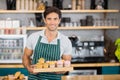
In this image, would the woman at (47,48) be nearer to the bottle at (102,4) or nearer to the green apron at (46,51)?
the green apron at (46,51)

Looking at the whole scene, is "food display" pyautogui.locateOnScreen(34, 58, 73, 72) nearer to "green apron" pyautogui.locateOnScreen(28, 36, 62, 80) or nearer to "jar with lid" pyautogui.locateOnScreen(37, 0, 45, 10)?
"green apron" pyautogui.locateOnScreen(28, 36, 62, 80)

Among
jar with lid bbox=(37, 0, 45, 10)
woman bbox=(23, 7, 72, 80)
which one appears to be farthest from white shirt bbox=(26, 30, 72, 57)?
jar with lid bbox=(37, 0, 45, 10)

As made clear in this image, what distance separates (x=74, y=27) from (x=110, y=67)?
2.96 feet

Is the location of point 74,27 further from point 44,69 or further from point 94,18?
point 44,69

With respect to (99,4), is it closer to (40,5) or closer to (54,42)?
(40,5)

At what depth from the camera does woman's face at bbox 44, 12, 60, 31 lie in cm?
224

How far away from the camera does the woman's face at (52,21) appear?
2.24m

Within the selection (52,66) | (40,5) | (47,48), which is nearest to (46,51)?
(47,48)

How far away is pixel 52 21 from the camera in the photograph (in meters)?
2.23

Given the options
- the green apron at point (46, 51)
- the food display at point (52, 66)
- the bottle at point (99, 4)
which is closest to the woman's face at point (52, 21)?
the green apron at point (46, 51)

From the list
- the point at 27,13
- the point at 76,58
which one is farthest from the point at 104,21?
the point at 27,13

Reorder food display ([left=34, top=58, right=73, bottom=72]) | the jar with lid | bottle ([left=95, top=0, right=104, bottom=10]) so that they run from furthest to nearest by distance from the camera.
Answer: bottle ([left=95, top=0, right=104, bottom=10]) < the jar with lid < food display ([left=34, top=58, right=73, bottom=72])

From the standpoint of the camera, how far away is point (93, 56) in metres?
4.36

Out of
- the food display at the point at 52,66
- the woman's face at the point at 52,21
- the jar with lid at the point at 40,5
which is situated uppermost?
the jar with lid at the point at 40,5
